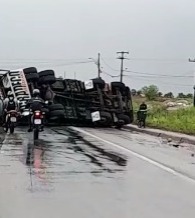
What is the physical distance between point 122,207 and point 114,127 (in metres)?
25.8

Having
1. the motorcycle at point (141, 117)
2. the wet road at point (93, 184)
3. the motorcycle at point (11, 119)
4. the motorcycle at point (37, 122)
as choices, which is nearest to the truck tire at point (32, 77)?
the motorcycle at point (11, 119)

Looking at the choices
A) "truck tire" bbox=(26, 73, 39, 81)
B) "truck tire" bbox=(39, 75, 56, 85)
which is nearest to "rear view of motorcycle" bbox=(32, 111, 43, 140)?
"truck tire" bbox=(26, 73, 39, 81)

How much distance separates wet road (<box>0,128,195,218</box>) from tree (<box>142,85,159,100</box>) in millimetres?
73564

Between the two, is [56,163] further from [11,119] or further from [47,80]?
[47,80]

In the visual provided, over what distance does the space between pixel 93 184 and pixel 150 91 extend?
284ft

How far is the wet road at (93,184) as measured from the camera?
25.0ft

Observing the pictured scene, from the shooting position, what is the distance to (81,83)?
31.3 metres

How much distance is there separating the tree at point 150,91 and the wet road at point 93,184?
241 feet

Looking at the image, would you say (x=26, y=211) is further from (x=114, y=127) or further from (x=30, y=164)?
(x=114, y=127)

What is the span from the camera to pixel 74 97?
102ft

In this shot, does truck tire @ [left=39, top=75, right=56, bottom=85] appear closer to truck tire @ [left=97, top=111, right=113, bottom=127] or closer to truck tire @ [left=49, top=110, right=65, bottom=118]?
truck tire @ [left=49, top=110, right=65, bottom=118]

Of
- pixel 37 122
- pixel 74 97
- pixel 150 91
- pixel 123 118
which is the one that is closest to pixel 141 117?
pixel 123 118

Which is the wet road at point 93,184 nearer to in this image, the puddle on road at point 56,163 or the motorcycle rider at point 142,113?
the puddle on road at point 56,163

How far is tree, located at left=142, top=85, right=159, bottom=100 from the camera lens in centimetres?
8949
